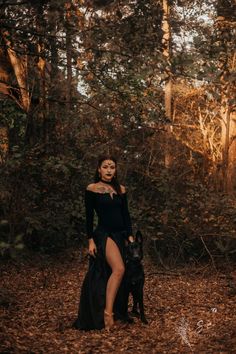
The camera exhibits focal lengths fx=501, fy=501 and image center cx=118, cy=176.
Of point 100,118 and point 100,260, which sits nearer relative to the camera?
point 100,260

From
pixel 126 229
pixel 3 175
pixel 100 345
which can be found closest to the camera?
pixel 100 345

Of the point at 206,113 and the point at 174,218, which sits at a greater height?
the point at 206,113

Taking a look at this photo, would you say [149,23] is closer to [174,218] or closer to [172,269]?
[174,218]

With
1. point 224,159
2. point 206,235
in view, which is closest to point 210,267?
point 206,235

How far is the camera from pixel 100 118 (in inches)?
630

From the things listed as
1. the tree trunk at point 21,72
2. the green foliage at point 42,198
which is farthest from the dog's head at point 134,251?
the tree trunk at point 21,72

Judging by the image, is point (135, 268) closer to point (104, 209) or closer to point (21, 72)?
point (104, 209)

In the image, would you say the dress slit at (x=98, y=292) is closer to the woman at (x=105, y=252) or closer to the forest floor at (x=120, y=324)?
the woman at (x=105, y=252)

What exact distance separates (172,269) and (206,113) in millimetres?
9546

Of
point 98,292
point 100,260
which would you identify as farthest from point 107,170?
point 98,292

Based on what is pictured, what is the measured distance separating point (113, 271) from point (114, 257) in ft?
0.57

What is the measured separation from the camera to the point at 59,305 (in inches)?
309

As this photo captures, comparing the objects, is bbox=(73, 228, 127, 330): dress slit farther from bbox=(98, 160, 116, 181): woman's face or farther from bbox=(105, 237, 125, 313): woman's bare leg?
bbox=(98, 160, 116, 181): woman's face

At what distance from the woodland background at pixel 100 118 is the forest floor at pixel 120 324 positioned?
0.68m
